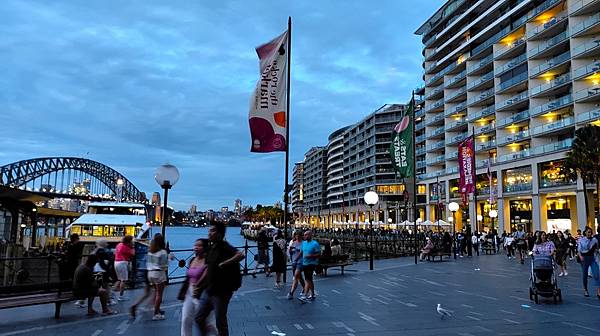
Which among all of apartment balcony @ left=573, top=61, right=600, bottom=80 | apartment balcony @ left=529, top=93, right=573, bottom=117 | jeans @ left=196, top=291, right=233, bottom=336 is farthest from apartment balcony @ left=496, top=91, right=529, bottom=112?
jeans @ left=196, top=291, right=233, bottom=336

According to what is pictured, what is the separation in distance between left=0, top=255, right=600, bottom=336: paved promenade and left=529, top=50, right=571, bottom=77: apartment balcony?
4355 cm

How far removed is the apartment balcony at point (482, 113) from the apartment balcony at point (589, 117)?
16298 mm

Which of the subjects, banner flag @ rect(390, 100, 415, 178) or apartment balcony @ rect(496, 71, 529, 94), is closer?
banner flag @ rect(390, 100, 415, 178)

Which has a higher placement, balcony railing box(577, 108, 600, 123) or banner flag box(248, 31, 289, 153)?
balcony railing box(577, 108, 600, 123)

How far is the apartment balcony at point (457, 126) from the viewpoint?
2886 inches

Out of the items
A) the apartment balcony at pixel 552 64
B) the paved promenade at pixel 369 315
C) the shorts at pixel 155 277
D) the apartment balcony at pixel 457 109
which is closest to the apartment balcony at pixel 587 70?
the apartment balcony at pixel 552 64

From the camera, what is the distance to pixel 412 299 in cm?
1352

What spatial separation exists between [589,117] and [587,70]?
5.06 metres

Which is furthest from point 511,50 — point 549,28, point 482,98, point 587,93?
point 587,93

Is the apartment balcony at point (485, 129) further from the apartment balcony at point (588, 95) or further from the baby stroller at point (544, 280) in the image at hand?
the baby stroller at point (544, 280)

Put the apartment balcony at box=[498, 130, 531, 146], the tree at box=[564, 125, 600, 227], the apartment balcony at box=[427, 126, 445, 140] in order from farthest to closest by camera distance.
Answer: the apartment balcony at box=[427, 126, 445, 140], the apartment balcony at box=[498, 130, 531, 146], the tree at box=[564, 125, 600, 227]

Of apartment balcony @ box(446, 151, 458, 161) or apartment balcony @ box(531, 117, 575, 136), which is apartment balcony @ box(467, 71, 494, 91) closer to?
apartment balcony @ box(446, 151, 458, 161)

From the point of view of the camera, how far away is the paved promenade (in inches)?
363

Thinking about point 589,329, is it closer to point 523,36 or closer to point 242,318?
point 242,318
